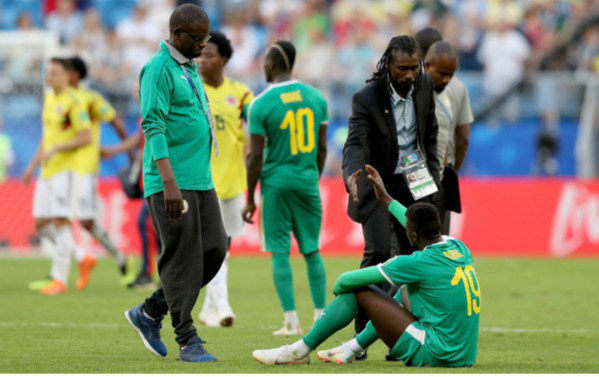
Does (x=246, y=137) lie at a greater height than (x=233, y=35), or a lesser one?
lesser

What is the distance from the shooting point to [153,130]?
6.62 m

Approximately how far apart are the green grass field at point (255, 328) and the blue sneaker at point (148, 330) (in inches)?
3.3

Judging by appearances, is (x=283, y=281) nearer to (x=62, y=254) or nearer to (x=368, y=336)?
(x=368, y=336)

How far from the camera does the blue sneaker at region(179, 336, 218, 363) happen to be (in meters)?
6.81

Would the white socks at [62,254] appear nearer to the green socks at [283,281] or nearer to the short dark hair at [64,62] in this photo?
the short dark hair at [64,62]

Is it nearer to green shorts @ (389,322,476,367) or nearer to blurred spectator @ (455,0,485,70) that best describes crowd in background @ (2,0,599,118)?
blurred spectator @ (455,0,485,70)

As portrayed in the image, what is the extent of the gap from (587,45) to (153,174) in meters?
17.1

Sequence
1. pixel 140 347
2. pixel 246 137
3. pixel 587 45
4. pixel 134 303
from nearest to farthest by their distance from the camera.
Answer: pixel 140 347
pixel 246 137
pixel 134 303
pixel 587 45

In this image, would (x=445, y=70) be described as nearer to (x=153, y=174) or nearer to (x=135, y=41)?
(x=153, y=174)

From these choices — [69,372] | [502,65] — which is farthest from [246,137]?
[502,65]

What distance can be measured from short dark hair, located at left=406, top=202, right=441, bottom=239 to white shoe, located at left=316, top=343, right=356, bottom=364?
925 millimetres

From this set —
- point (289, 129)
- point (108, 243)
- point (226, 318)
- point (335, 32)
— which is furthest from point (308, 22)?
point (226, 318)

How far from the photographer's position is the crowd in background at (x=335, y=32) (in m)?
22.3

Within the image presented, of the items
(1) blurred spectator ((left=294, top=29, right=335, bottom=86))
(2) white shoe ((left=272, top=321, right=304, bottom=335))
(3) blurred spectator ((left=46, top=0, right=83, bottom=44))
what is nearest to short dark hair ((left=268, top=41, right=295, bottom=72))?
(2) white shoe ((left=272, top=321, right=304, bottom=335))
